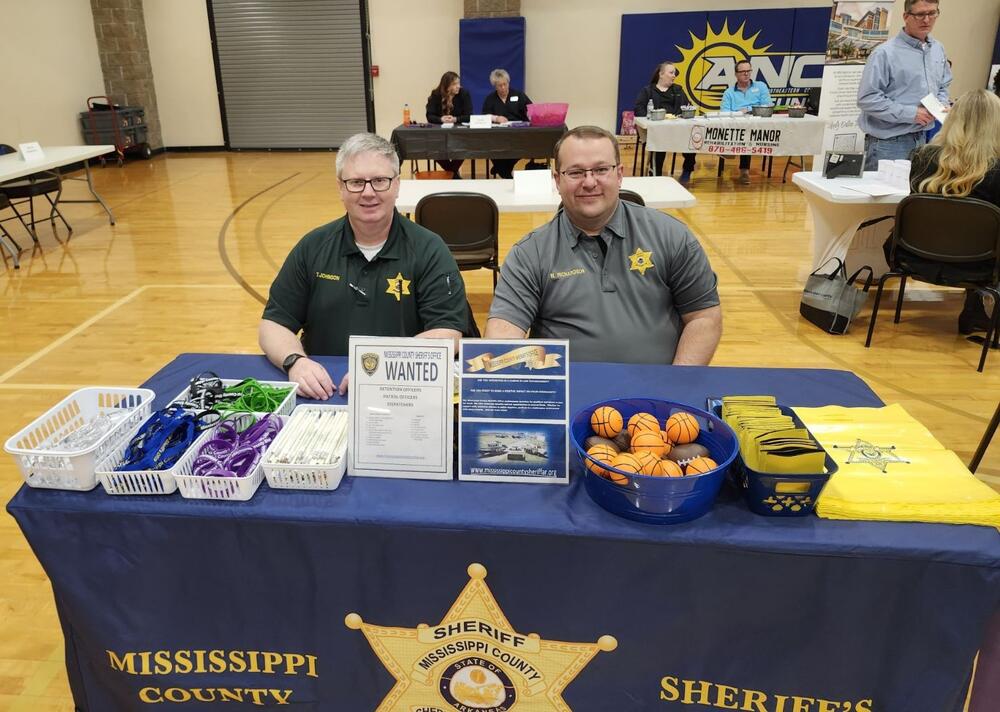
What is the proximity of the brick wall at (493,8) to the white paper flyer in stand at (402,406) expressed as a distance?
10.9 meters

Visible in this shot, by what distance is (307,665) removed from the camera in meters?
1.51

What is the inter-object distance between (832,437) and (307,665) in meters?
1.21

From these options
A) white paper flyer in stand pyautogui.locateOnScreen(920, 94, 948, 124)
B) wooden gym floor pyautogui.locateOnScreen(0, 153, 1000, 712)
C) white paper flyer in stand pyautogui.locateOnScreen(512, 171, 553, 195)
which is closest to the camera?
→ wooden gym floor pyautogui.locateOnScreen(0, 153, 1000, 712)

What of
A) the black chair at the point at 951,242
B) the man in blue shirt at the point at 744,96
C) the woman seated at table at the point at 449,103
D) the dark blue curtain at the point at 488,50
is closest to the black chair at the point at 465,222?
the black chair at the point at 951,242

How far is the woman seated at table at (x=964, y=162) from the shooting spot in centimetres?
368

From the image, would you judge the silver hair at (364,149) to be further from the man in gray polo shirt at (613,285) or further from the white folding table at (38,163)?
the white folding table at (38,163)

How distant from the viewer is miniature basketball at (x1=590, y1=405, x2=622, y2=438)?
1430 mm

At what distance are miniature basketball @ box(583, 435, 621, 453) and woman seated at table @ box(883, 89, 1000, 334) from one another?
11.1 ft

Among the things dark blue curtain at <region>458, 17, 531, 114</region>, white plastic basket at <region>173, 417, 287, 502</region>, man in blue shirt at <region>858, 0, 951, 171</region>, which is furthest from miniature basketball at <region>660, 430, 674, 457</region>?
dark blue curtain at <region>458, 17, 531, 114</region>

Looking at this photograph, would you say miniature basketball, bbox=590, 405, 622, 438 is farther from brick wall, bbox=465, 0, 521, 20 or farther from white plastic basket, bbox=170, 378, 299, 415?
brick wall, bbox=465, 0, 521, 20

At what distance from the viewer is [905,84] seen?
520cm

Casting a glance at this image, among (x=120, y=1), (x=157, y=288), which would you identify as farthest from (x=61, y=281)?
(x=120, y=1)

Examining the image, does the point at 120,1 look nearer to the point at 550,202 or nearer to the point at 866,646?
the point at 550,202

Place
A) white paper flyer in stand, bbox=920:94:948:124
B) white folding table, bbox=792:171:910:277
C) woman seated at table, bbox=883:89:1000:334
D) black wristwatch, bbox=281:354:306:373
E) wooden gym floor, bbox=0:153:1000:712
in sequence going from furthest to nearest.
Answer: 1. white paper flyer in stand, bbox=920:94:948:124
2. white folding table, bbox=792:171:910:277
3. woman seated at table, bbox=883:89:1000:334
4. wooden gym floor, bbox=0:153:1000:712
5. black wristwatch, bbox=281:354:306:373
